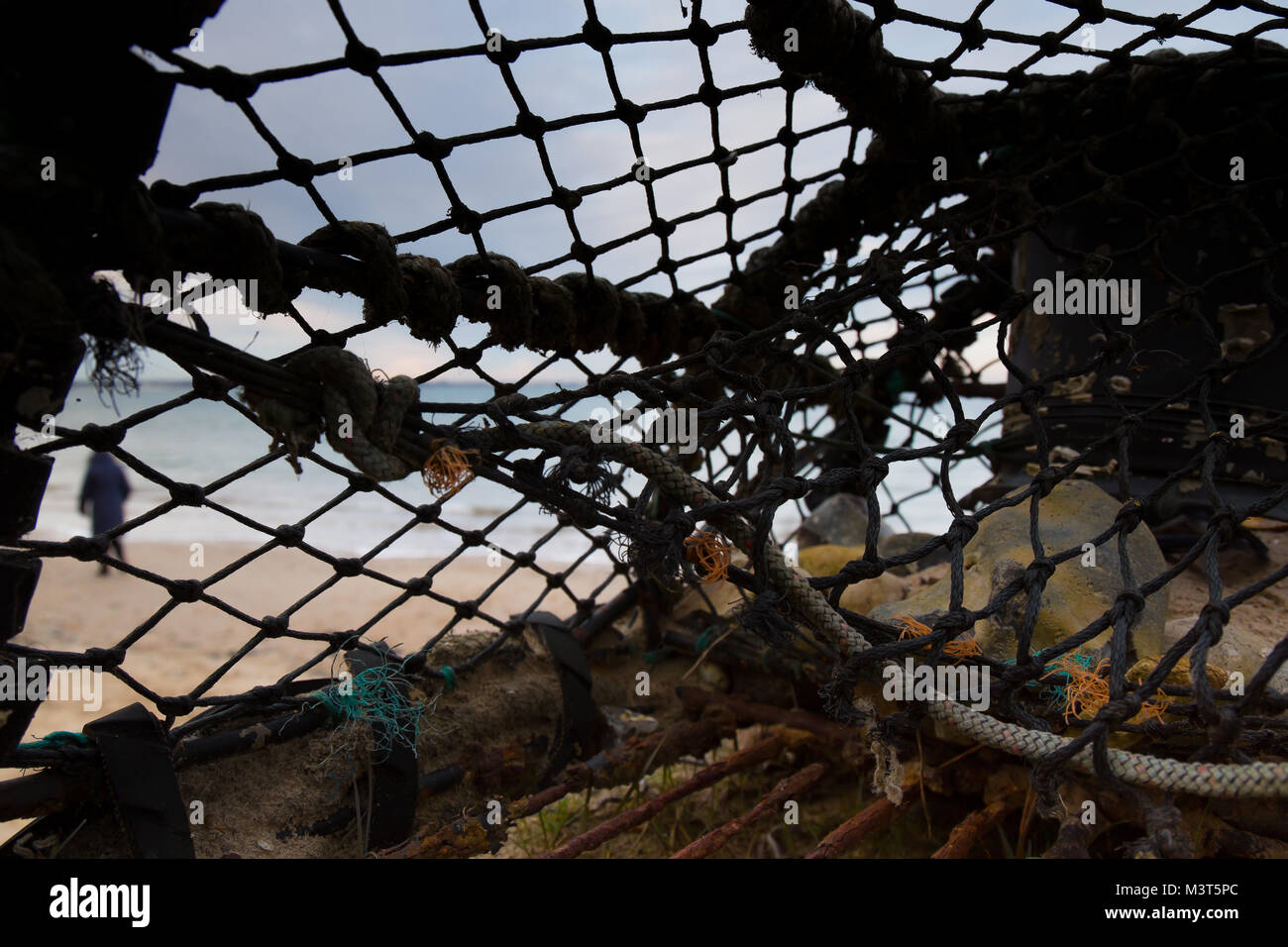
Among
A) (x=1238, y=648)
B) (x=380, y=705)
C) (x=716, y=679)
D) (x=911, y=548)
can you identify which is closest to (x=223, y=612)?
(x=716, y=679)

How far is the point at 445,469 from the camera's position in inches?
46.2

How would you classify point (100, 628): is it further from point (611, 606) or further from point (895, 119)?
point (895, 119)

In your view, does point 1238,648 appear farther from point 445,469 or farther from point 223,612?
point 223,612

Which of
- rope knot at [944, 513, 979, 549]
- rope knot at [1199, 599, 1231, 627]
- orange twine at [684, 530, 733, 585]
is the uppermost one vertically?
rope knot at [944, 513, 979, 549]

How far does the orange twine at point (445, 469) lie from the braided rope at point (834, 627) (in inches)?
1.3

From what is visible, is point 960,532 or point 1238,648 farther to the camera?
point 1238,648

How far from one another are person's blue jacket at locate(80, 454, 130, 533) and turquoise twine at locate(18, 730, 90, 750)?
6.95 m

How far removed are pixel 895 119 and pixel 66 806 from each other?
6.38ft

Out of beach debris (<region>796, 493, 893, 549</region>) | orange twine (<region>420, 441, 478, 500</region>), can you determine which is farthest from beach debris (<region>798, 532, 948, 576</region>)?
orange twine (<region>420, 441, 478, 500</region>)

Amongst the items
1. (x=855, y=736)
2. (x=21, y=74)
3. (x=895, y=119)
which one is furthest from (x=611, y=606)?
(x=21, y=74)

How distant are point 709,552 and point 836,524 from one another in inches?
79.1

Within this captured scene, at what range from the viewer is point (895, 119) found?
73.2 inches

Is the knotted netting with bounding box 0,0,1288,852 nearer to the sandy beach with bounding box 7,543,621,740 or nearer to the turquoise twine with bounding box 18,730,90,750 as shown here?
the turquoise twine with bounding box 18,730,90,750

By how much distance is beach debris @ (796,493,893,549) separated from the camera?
10.1 feet
